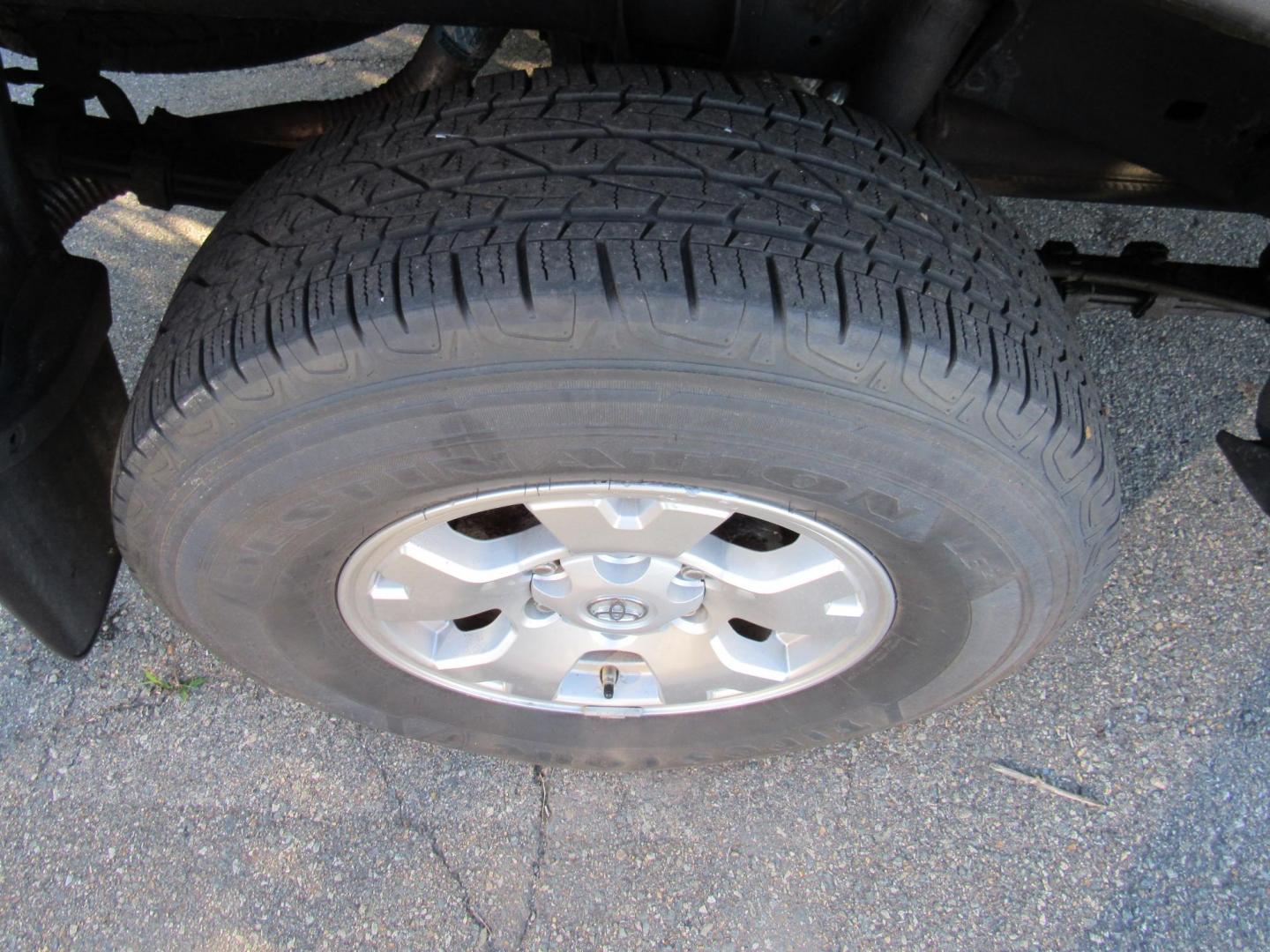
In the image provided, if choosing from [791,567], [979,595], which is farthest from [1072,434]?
[791,567]

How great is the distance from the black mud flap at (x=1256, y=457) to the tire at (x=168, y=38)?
2055 millimetres

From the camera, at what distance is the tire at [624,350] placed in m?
1.35

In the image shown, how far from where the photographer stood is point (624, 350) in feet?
4.45

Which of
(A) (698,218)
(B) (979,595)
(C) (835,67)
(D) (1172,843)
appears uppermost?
(C) (835,67)

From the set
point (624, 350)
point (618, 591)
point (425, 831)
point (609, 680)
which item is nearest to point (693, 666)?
point (609, 680)

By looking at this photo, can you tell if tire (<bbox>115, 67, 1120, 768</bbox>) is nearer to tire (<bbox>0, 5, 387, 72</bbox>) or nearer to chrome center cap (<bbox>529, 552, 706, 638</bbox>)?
chrome center cap (<bbox>529, 552, 706, 638</bbox>)

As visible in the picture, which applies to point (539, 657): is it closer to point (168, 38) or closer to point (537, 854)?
point (537, 854)

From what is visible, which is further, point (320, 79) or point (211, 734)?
point (320, 79)

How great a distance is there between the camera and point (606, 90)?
1.57 metres

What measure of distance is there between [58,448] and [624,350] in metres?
1.30

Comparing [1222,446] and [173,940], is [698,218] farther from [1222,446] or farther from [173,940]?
[173,940]

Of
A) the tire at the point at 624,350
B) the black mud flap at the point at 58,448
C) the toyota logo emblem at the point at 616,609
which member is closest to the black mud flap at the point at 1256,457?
the tire at the point at 624,350

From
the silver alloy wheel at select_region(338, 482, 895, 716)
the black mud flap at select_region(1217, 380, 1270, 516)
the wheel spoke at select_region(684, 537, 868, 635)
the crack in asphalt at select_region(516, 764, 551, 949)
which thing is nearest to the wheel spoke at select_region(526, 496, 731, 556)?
the silver alloy wheel at select_region(338, 482, 895, 716)

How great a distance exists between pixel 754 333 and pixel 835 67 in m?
0.78
